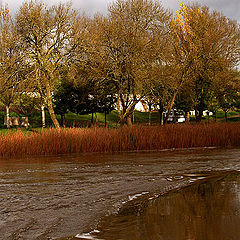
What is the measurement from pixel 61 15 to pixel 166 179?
19.8 metres

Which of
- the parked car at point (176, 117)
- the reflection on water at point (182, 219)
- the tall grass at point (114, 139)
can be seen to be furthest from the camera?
the parked car at point (176, 117)

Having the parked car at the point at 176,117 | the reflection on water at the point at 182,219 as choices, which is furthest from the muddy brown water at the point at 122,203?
the parked car at the point at 176,117

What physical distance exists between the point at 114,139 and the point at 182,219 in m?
10.9

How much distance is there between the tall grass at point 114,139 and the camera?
1449 centimetres

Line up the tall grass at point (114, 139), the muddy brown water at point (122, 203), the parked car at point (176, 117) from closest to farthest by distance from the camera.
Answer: the muddy brown water at point (122, 203), the tall grass at point (114, 139), the parked car at point (176, 117)

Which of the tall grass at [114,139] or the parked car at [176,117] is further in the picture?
the parked car at [176,117]

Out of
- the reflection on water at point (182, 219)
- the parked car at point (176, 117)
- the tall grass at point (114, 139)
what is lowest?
the reflection on water at point (182, 219)

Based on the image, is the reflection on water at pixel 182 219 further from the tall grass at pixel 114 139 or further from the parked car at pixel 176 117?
the parked car at pixel 176 117

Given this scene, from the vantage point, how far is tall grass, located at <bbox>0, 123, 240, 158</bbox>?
1449 cm

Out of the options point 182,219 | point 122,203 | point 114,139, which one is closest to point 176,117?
point 114,139

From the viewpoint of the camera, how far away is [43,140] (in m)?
14.7

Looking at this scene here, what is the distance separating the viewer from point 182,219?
477 centimetres

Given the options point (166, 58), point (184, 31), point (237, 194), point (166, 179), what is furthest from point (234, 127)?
point (237, 194)

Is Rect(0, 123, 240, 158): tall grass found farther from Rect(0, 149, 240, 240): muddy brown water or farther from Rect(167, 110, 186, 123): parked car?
Rect(167, 110, 186, 123): parked car
